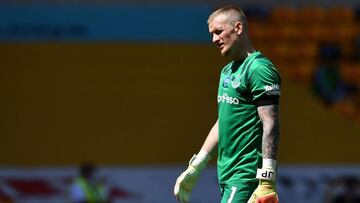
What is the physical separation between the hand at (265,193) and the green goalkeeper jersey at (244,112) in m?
0.22

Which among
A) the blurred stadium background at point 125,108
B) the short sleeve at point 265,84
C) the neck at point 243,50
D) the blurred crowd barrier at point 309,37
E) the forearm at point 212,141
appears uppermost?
the blurred crowd barrier at point 309,37

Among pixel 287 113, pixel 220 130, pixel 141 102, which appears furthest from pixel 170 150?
pixel 220 130

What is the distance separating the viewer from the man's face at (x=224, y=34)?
586 centimetres

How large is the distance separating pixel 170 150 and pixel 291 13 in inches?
136

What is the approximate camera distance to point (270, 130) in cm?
562

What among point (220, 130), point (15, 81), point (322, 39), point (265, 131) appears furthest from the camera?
point (322, 39)

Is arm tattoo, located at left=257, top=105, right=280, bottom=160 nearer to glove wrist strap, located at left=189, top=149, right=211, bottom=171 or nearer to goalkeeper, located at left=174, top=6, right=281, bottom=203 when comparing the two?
goalkeeper, located at left=174, top=6, right=281, bottom=203

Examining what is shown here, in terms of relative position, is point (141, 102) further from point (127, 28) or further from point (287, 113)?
point (287, 113)

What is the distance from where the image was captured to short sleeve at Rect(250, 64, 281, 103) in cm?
564

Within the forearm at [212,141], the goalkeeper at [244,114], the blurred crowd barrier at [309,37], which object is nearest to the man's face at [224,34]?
the goalkeeper at [244,114]

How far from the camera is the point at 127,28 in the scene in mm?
15289

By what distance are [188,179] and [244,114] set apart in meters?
0.65

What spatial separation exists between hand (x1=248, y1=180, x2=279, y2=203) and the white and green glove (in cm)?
71

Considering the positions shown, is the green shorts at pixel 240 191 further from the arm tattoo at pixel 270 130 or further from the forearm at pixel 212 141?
the forearm at pixel 212 141
